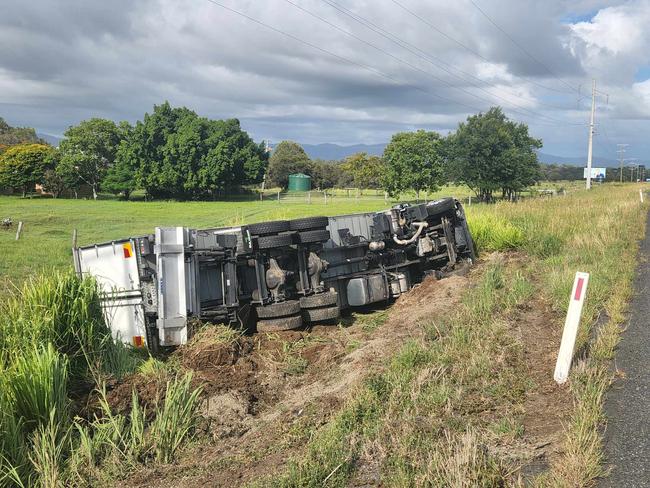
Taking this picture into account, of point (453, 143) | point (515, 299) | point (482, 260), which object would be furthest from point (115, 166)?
point (515, 299)

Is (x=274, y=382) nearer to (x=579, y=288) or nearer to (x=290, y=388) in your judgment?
(x=290, y=388)

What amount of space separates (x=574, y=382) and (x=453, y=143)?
47078 mm

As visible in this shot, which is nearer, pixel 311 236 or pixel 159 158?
pixel 311 236

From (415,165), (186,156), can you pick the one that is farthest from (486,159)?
(186,156)

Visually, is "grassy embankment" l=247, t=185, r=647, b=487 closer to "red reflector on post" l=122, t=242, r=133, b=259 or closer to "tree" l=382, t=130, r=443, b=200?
"red reflector on post" l=122, t=242, r=133, b=259

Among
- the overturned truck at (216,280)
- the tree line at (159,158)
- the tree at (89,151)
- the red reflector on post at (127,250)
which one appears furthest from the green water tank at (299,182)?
the red reflector on post at (127,250)

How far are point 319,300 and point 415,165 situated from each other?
44.1 m

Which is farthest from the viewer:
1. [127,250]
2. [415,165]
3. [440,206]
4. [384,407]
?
[415,165]

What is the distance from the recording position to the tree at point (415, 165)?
50375 millimetres

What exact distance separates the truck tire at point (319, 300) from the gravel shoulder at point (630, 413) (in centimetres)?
367

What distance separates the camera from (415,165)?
50.6 m

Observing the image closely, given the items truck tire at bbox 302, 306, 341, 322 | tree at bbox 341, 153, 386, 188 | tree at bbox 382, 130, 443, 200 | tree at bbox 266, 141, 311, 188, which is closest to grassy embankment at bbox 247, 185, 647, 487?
truck tire at bbox 302, 306, 341, 322

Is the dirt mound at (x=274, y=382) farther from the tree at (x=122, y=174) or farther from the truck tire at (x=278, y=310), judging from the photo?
the tree at (x=122, y=174)

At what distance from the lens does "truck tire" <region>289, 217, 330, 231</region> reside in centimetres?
821
